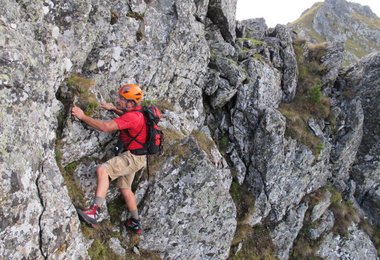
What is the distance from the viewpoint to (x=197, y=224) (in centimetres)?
1502

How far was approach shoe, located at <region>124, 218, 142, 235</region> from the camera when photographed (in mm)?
12938

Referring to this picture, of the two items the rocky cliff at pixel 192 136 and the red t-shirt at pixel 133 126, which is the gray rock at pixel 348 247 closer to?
the rocky cliff at pixel 192 136

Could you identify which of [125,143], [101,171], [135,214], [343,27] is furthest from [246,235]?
[343,27]

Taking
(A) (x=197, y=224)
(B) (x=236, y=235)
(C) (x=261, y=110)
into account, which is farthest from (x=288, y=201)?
(A) (x=197, y=224)

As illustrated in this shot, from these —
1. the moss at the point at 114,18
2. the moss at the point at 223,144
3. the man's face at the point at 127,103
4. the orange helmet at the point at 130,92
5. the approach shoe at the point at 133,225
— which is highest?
the moss at the point at 114,18

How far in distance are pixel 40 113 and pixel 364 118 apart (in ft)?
89.2

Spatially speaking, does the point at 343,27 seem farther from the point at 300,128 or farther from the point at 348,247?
the point at 348,247

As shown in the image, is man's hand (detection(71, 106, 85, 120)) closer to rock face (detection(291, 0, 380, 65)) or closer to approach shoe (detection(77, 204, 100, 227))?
approach shoe (detection(77, 204, 100, 227))

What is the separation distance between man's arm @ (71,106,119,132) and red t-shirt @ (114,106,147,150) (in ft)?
0.69

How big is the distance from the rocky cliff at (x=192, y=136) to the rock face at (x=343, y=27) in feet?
339

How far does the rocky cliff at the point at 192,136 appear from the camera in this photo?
378 inches

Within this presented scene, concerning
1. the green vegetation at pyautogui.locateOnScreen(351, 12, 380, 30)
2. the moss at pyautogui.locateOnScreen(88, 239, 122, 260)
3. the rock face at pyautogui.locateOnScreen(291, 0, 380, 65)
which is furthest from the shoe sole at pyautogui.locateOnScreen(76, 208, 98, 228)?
the green vegetation at pyautogui.locateOnScreen(351, 12, 380, 30)

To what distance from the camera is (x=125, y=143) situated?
463 inches

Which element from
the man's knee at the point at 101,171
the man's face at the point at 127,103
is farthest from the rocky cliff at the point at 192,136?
the man's face at the point at 127,103
